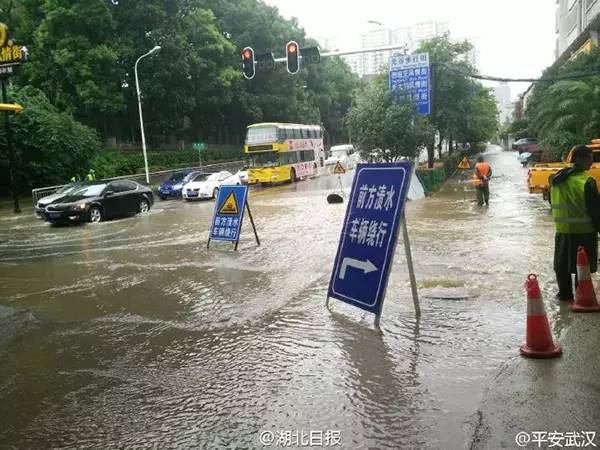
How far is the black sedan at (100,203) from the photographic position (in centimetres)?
1800

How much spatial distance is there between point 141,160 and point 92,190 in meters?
19.4

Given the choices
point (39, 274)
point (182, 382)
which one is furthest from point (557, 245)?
point (39, 274)

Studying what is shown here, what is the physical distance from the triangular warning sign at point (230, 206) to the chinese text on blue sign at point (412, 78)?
11731 millimetres

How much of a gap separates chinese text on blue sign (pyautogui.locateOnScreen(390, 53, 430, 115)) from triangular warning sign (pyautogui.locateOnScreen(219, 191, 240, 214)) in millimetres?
11731

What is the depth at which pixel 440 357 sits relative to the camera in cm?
499

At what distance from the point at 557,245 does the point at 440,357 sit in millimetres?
2270

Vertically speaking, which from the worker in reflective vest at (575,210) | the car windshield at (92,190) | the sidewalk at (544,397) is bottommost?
the sidewalk at (544,397)

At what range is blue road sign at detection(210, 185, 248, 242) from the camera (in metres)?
11.3

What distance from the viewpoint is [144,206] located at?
21.3 metres

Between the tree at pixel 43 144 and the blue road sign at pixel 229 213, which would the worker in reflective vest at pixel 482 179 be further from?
the tree at pixel 43 144

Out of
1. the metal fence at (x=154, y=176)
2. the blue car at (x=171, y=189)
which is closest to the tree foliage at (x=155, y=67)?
the metal fence at (x=154, y=176)

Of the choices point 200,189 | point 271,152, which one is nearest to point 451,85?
point 271,152

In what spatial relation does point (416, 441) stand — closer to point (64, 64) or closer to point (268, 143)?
point (268, 143)

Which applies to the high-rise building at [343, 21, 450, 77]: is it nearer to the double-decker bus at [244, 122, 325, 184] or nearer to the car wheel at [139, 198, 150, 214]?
the double-decker bus at [244, 122, 325, 184]
